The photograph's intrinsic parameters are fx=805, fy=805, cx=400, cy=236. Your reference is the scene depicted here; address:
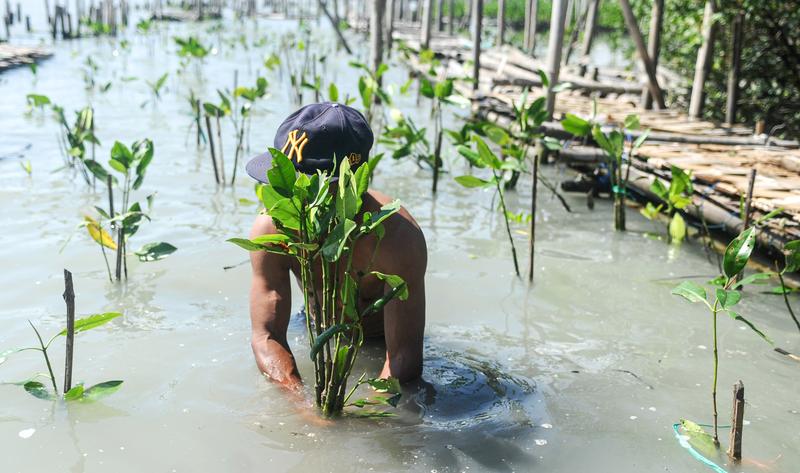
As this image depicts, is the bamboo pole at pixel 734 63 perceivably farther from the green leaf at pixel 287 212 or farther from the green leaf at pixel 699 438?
the green leaf at pixel 287 212

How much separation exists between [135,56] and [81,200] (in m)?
10.3

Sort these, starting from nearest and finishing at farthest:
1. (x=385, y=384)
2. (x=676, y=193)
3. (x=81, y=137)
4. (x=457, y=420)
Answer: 1. (x=385, y=384)
2. (x=457, y=420)
3. (x=676, y=193)
4. (x=81, y=137)

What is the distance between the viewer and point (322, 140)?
2.09 m

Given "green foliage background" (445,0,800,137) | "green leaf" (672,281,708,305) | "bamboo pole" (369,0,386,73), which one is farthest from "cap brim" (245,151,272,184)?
"bamboo pole" (369,0,386,73)

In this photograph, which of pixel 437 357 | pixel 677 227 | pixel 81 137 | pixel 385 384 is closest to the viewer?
pixel 385 384

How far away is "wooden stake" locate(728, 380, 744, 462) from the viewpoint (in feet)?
6.56

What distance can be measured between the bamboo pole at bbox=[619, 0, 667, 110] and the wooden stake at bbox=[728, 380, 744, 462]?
5076 mm

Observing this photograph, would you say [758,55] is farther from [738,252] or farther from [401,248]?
[401,248]

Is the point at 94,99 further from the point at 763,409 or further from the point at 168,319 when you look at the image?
the point at 763,409

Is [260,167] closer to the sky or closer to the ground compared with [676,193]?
closer to the sky

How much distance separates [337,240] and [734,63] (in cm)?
579

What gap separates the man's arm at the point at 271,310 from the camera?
2311 mm

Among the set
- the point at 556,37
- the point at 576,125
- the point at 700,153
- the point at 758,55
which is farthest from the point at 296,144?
the point at 758,55

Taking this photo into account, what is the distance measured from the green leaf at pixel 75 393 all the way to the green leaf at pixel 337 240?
0.91m
